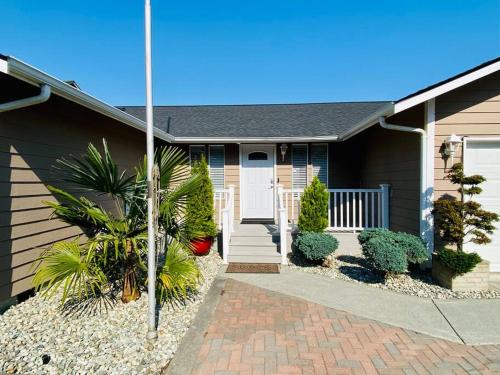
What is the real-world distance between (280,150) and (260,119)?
5.34 ft

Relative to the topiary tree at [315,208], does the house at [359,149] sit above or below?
above

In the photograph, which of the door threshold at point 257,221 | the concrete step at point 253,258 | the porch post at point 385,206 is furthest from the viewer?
the door threshold at point 257,221

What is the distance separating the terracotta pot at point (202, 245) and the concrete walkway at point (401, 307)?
1233mm

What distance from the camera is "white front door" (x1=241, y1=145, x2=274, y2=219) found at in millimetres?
8305

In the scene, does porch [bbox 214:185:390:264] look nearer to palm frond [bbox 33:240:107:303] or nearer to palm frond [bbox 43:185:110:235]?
palm frond [bbox 43:185:110:235]

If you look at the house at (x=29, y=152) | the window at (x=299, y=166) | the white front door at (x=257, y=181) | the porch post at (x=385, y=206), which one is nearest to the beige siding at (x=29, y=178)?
the house at (x=29, y=152)

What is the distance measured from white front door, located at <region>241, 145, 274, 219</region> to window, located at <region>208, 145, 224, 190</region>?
1.95 feet

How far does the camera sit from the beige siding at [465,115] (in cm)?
494

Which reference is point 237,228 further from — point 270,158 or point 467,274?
point 467,274

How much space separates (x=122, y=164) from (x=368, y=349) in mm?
5866

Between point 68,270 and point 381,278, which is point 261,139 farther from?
point 68,270

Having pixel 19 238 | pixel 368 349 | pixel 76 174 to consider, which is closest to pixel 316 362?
pixel 368 349

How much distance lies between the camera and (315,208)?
561cm

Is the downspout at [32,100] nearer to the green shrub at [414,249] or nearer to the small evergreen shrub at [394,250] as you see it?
the small evergreen shrub at [394,250]
